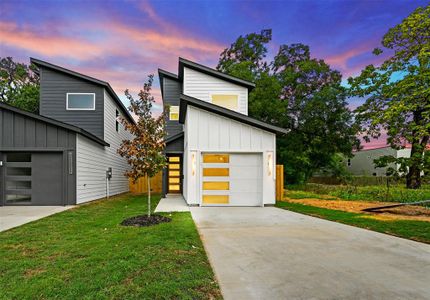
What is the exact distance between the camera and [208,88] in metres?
14.3

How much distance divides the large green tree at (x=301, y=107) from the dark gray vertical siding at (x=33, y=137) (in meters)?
13.3

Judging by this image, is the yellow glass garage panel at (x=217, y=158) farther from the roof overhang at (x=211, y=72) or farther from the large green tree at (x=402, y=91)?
the large green tree at (x=402, y=91)

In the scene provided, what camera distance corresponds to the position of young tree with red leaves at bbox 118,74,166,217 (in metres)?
7.13

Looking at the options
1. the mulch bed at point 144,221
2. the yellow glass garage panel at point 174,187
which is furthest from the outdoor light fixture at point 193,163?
the yellow glass garage panel at point 174,187

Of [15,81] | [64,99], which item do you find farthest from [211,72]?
[15,81]

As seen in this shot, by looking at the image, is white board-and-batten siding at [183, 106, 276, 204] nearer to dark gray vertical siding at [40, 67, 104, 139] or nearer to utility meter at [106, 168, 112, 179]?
dark gray vertical siding at [40, 67, 104, 139]

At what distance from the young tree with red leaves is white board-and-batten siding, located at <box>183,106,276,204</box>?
9.74 feet

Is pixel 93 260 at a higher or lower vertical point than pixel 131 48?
lower

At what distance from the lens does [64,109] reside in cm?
1382

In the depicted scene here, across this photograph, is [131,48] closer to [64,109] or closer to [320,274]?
[64,109]

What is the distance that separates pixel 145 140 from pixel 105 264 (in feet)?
12.6

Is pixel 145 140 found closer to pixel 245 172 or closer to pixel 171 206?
pixel 171 206

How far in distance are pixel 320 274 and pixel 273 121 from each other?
18.8 meters

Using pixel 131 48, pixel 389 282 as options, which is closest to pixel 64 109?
pixel 131 48
